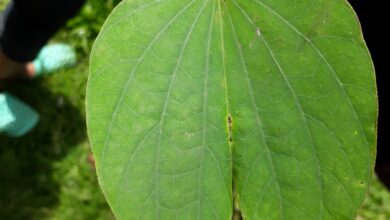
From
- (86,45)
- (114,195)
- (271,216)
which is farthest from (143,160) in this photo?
(86,45)

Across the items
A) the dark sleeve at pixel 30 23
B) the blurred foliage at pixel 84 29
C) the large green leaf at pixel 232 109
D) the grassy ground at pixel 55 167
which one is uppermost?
the large green leaf at pixel 232 109

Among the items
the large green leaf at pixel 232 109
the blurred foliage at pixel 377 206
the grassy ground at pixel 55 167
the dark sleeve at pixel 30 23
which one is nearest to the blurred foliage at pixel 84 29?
the grassy ground at pixel 55 167

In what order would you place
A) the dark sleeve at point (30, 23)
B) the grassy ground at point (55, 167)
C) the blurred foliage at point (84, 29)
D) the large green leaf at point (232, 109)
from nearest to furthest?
the large green leaf at point (232, 109)
the dark sleeve at point (30, 23)
the grassy ground at point (55, 167)
the blurred foliage at point (84, 29)

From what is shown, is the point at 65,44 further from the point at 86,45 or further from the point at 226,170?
the point at 226,170

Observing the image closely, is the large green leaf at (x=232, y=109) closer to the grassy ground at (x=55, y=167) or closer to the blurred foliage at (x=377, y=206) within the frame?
the grassy ground at (x=55, y=167)

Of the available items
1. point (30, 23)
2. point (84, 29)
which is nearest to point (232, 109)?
point (30, 23)

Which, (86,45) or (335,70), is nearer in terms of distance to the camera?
(335,70)

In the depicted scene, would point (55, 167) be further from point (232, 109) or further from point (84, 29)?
point (232, 109)
